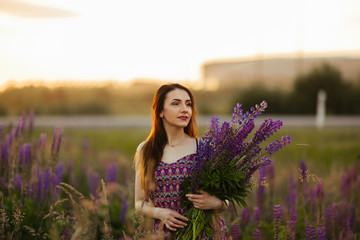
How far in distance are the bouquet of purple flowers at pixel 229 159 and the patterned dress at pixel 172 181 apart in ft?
0.75

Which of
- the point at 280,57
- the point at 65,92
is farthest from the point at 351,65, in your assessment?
the point at 65,92

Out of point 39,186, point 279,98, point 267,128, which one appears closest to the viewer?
point 267,128

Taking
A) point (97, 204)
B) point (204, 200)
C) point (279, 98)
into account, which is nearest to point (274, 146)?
point (204, 200)

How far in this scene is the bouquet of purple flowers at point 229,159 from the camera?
2.65 metres

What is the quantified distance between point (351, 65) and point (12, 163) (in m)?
64.5

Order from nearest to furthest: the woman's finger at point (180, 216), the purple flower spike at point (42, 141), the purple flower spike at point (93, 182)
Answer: the woman's finger at point (180, 216) < the purple flower spike at point (42, 141) < the purple flower spike at point (93, 182)

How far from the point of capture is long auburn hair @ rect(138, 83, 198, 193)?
309cm

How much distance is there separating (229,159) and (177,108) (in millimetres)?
622

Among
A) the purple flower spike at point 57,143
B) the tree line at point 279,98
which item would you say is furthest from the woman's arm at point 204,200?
the tree line at point 279,98

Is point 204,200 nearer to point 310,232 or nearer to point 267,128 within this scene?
point 267,128

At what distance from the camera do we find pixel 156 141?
3262 millimetres

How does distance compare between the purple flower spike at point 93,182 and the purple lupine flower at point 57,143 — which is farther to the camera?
the purple flower spike at point 93,182

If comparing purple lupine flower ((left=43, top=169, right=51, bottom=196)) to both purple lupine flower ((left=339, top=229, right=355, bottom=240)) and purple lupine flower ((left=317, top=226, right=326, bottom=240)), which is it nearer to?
purple lupine flower ((left=317, top=226, right=326, bottom=240))

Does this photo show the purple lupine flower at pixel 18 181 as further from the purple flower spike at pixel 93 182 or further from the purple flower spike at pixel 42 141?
the purple flower spike at pixel 93 182
